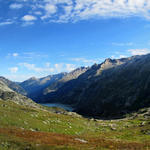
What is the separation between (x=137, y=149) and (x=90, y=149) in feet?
24.8

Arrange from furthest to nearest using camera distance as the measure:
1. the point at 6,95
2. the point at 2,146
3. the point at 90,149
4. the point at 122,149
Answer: the point at 6,95, the point at 122,149, the point at 90,149, the point at 2,146

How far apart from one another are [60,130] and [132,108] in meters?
167

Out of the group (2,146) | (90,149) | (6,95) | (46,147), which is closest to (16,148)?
(2,146)

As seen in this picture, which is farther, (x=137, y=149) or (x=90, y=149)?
(x=137, y=149)

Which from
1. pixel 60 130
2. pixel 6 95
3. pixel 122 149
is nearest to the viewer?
pixel 122 149

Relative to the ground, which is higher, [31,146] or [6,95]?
[6,95]

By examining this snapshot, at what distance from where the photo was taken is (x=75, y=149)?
22.2 metres

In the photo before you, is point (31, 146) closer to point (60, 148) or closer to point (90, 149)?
point (60, 148)

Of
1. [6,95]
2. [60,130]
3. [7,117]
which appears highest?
[6,95]

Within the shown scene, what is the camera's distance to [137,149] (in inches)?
1048

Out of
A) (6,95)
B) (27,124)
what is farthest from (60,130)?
(6,95)

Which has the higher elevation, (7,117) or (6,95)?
(6,95)

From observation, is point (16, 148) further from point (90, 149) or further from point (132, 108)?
point (132, 108)

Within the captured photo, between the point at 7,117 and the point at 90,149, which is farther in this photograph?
the point at 7,117
